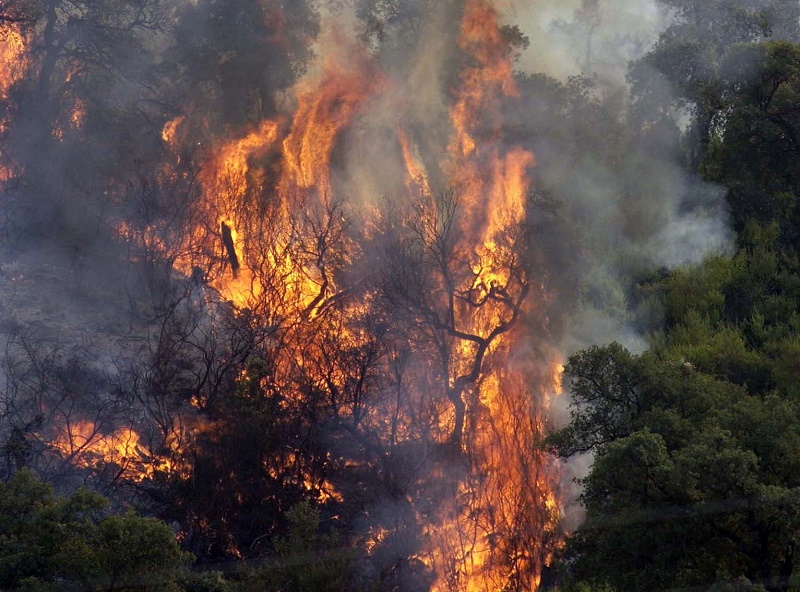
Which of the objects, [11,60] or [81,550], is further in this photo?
[11,60]

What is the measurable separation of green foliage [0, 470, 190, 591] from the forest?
0.16 feet

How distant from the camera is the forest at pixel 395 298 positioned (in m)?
16.3

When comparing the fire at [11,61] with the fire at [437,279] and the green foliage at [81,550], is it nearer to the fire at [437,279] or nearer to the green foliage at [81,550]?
the fire at [437,279]

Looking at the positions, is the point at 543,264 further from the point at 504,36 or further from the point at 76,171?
the point at 76,171

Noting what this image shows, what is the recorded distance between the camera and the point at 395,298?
2586cm

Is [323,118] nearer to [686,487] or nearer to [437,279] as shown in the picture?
[437,279]

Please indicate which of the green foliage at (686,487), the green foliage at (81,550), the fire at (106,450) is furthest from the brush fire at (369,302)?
the green foliage at (81,550)

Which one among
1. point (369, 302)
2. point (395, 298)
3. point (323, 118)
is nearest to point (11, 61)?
point (323, 118)

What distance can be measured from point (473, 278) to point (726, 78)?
9177 mm

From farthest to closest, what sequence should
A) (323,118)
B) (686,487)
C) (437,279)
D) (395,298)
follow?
1. (323,118)
2. (437,279)
3. (395,298)
4. (686,487)

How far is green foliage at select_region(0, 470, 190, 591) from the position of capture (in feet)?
48.5

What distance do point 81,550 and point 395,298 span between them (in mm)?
12308

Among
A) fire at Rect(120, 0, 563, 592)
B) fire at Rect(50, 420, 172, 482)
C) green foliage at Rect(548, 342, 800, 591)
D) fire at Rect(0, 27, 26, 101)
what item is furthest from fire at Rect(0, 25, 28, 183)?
green foliage at Rect(548, 342, 800, 591)

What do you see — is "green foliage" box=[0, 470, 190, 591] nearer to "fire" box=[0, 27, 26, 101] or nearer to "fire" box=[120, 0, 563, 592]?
"fire" box=[120, 0, 563, 592]
